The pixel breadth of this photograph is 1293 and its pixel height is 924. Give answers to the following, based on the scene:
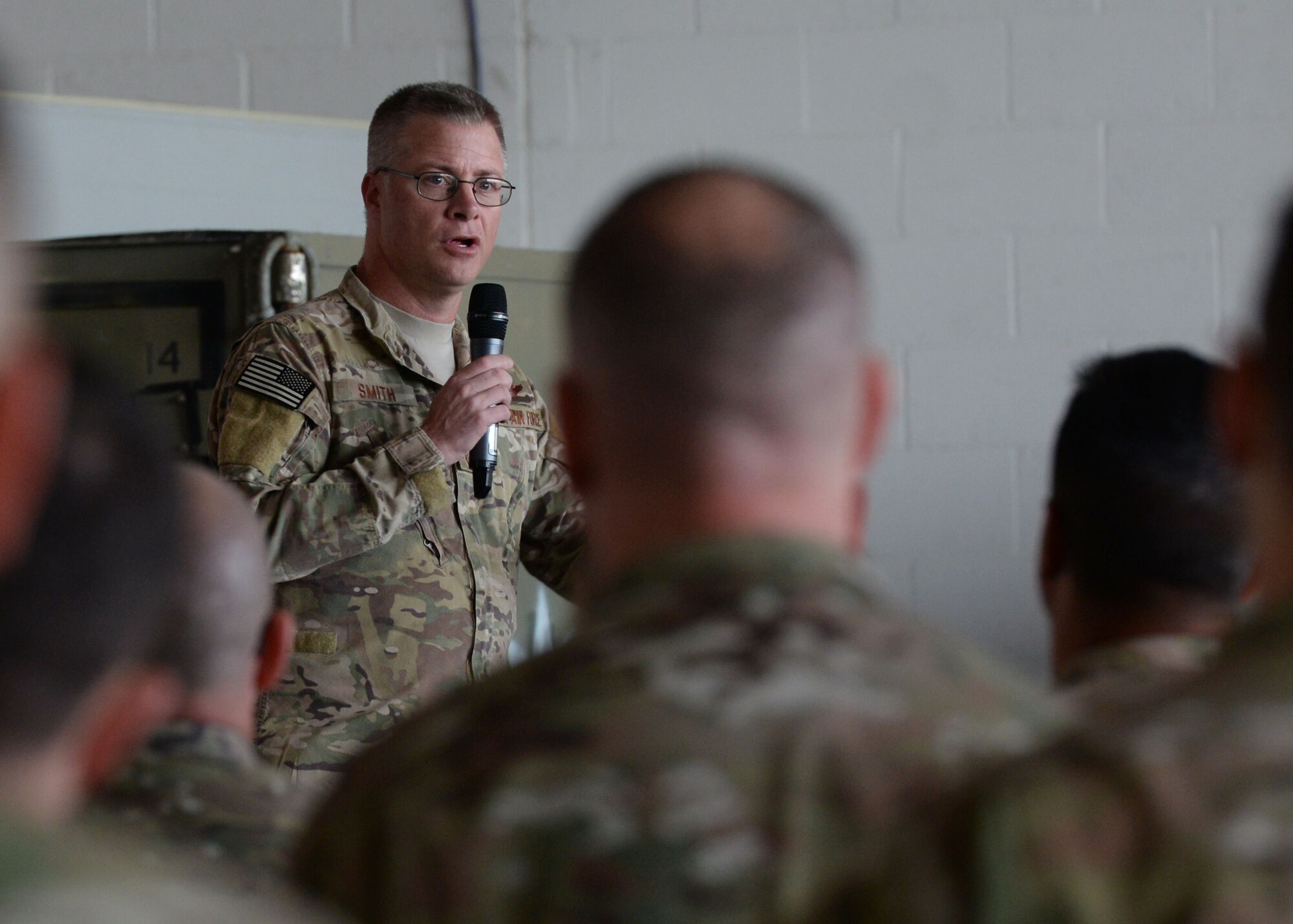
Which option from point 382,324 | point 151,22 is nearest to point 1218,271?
point 382,324

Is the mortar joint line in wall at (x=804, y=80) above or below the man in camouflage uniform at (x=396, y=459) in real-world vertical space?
above

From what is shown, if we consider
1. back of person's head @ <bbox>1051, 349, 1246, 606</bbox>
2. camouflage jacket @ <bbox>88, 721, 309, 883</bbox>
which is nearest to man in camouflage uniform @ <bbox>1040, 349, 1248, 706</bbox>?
back of person's head @ <bbox>1051, 349, 1246, 606</bbox>

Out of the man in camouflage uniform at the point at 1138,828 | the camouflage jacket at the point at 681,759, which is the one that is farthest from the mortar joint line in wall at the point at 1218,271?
the man in camouflage uniform at the point at 1138,828

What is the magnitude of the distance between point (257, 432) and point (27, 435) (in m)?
1.50

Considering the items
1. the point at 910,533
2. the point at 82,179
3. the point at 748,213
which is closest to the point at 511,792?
the point at 748,213

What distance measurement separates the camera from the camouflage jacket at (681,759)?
739mm

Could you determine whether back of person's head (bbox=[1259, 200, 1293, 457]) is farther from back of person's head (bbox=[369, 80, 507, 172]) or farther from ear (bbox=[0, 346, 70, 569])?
back of person's head (bbox=[369, 80, 507, 172])

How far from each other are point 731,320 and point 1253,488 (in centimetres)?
28

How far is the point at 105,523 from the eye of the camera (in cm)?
61

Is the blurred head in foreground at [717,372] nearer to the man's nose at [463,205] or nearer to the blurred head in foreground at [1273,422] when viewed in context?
the blurred head in foreground at [1273,422]

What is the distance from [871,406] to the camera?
3.00 ft

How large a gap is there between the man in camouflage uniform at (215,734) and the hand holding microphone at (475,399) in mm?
953

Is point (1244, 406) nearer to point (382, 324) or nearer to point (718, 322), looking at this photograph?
point (718, 322)

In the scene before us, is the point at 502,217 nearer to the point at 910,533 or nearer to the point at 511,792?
the point at 910,533
